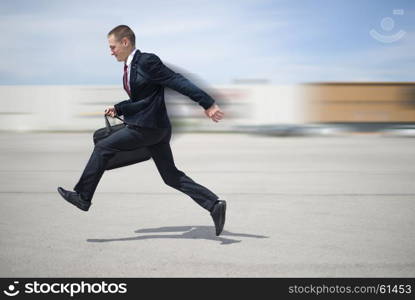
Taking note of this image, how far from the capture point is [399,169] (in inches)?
449

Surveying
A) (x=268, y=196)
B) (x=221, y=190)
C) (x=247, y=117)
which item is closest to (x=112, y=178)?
(x=221, y=190)

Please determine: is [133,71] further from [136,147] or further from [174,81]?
[136,147]

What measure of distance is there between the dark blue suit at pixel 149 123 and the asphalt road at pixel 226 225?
546 millimetres

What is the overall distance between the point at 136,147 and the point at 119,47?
2.77 feet

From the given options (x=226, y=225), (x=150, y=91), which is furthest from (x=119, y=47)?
(x=226, y=225)

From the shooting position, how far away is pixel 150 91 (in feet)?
16.2

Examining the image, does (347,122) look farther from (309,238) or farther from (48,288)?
(48,288)

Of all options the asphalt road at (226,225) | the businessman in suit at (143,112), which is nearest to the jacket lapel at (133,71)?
the businessman in suit at (143,112)

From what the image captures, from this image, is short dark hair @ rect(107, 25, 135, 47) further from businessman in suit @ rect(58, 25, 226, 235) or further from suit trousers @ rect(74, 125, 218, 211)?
suit trousers @ rect(74, 125, 218, 211)

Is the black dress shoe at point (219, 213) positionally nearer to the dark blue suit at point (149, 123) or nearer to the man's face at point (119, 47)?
the dark blue suit at point (149, 123)

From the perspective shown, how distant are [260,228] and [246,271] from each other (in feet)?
5.22

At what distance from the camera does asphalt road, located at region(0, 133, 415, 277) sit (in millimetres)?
4504

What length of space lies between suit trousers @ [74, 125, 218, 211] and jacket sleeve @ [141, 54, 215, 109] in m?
0.41

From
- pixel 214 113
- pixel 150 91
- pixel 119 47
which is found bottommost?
pixel 214 113
